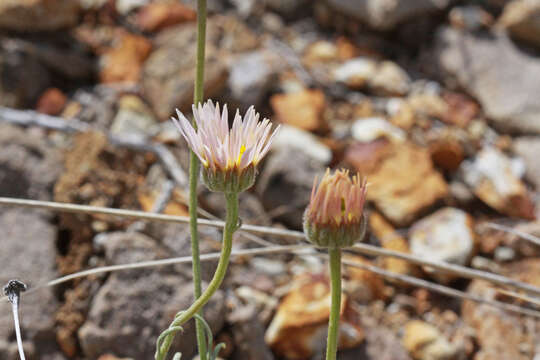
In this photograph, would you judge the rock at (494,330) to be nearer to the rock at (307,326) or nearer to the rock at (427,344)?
the rock at (427,344)

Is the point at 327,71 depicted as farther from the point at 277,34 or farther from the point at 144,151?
the point at 144,151

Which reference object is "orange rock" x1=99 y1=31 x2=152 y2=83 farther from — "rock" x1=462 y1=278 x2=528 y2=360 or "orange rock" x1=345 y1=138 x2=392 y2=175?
"rock" x1=462 y1=278 x2=528 y2=360

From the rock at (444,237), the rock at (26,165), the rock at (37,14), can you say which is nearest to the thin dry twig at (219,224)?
the rock at (26,165)

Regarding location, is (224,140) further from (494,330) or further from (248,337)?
(494,330)

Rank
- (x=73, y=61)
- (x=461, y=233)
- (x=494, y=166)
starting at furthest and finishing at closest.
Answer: (x=73, y=61) → (x=494, y=166) → (x=461, y=233)

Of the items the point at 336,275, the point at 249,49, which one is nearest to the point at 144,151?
the point at 249,49

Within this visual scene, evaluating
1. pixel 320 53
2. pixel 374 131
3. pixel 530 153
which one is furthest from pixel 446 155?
pixel 320 53

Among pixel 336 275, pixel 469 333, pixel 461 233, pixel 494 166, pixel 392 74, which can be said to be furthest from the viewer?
pixel 392 74

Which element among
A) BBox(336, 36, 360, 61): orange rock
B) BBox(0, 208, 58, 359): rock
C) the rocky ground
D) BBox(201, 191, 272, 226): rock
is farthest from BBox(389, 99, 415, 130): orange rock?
BBox(0, 208, 58, 359): rock
